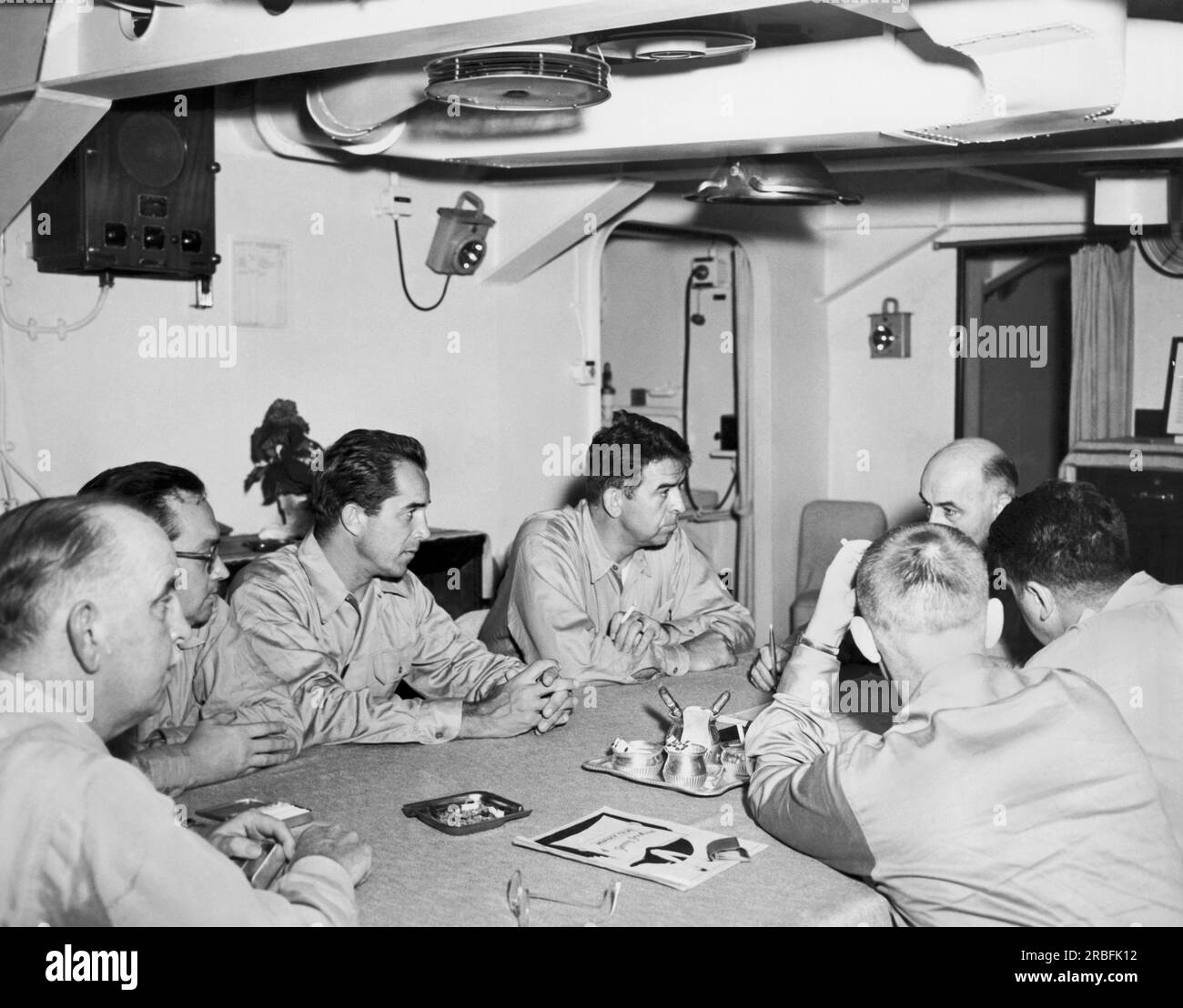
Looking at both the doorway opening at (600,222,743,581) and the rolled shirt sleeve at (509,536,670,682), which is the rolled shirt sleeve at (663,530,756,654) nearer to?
the rolled shirt sleeve at (509,536,670,682)

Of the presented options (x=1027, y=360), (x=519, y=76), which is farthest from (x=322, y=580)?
(x=1027, y=360)

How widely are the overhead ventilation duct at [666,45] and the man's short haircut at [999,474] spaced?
4.50 ft

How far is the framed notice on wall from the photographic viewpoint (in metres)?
7.21

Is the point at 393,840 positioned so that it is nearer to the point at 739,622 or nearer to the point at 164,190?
the point at 739,622

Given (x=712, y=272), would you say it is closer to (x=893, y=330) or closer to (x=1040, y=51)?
(x=893, y=330)

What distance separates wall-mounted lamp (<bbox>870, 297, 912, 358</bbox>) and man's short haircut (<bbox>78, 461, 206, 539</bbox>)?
5.69 metres

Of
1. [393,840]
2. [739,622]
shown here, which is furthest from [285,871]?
[739,622]

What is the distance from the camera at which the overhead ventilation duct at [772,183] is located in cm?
385

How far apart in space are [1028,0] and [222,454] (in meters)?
3.44

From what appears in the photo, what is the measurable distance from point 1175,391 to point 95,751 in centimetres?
681

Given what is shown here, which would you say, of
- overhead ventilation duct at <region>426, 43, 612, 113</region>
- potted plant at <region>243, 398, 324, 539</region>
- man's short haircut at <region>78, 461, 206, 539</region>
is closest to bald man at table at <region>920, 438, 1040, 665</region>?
overhead ventilation duct at <region>426, 43, 612, 113</region>

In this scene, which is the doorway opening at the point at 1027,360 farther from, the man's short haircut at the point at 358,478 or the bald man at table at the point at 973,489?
the man's short haircut at the point at 358,478

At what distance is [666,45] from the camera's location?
130 inches

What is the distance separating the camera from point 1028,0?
9.96ft
